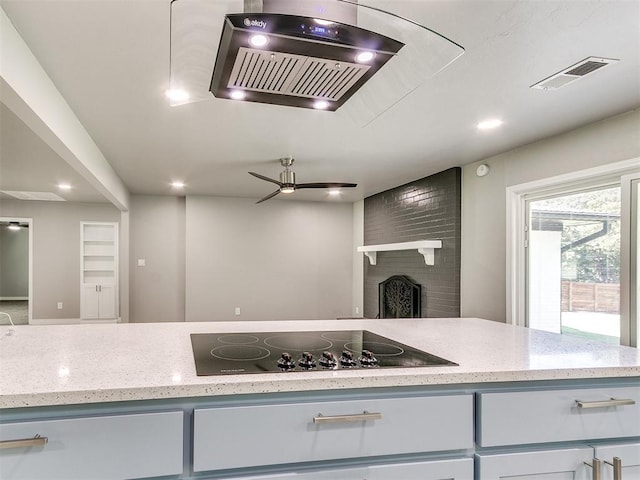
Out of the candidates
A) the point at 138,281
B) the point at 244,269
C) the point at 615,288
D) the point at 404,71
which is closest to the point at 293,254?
the point at 244,269

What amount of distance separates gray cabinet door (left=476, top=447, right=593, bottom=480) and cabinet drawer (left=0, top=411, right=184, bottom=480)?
0.94m

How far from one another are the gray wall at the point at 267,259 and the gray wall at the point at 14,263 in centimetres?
734

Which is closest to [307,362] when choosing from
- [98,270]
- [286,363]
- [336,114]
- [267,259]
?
[286,363]

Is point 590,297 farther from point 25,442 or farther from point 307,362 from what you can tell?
point 25,442

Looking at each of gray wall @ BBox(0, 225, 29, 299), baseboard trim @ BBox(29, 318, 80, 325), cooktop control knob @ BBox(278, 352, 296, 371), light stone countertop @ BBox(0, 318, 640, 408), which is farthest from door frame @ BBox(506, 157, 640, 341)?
gray wall @ BBox(0, 225, 29, 299)

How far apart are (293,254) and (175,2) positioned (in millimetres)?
6613

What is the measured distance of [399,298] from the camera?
5.98 meters

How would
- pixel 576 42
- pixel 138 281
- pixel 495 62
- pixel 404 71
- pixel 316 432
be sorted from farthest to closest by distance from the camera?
pixel 138 281 → pixel 495 62 → pixel 576 42 → pixel 404 71 → pixel 316 432

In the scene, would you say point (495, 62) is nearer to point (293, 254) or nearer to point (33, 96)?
point (33, 96)

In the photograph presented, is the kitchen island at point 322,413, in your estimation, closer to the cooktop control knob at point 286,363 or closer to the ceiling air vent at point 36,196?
the cooktop control knob at point 286,363

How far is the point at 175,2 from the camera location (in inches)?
41.4

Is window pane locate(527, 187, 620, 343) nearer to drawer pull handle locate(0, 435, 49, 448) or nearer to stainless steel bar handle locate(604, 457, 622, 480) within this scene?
stainless steel bar handle locate(604, 457, 622, 480)

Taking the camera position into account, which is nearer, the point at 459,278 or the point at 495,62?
the point at 495,62

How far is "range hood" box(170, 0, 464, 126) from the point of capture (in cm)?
108
